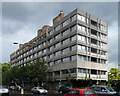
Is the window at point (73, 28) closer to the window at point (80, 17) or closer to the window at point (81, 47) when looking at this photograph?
the window at point (80, 17)

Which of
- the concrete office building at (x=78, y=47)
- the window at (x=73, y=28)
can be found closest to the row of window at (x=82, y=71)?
the concrete office building at (x=78, y=47)

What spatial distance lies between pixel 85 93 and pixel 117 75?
4815 centimetres

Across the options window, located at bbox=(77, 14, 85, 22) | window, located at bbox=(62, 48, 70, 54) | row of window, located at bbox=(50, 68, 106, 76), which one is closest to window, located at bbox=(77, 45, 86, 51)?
window, located at bbox=(62, 48, 70, 54)

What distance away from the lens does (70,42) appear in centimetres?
4659

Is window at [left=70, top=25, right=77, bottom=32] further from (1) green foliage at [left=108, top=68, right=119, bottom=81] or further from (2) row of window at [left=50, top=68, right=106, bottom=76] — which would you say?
(1) green foliage at [left=108, top=68, right=119, bottom=81]

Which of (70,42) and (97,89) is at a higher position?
(70,42)

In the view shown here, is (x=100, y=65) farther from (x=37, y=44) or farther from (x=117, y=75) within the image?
(x=37, y=44)

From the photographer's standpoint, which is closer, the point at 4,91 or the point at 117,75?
the point at 4,91

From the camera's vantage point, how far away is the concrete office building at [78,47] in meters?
44.5

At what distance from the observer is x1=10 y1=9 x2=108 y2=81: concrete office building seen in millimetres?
44531

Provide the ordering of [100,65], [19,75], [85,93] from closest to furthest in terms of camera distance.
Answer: [85,93] → [100,65] → [19,75]

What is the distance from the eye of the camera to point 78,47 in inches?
1738

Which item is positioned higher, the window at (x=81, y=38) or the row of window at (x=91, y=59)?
the window at (x=81, y=38)

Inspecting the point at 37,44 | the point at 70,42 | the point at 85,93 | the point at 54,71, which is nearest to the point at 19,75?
the point at 37,44
